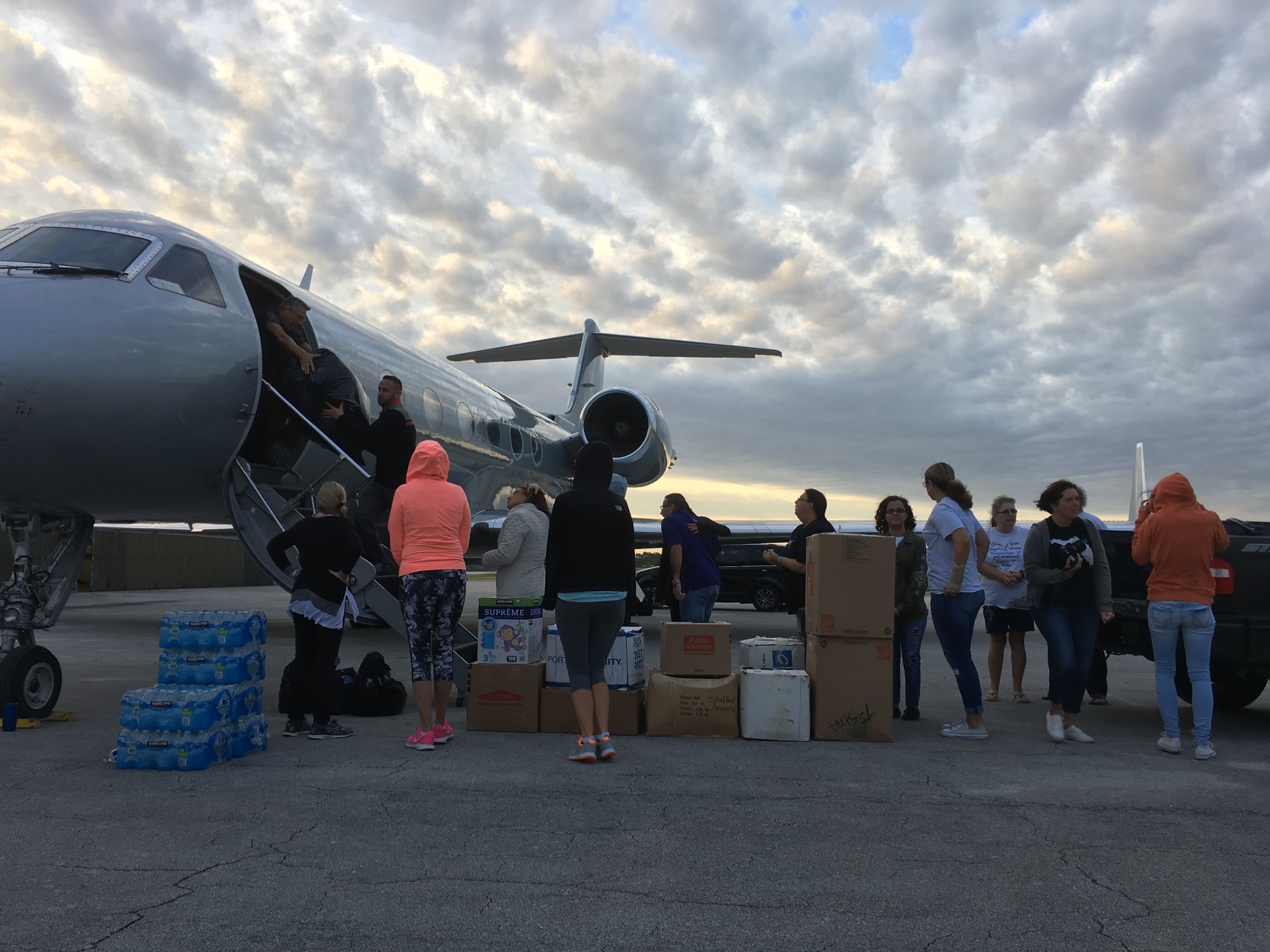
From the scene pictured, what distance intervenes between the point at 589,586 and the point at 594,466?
762mm

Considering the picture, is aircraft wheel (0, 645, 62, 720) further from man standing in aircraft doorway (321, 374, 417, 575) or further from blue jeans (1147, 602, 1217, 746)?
blue jeans (1147, 602, 1217, 746)

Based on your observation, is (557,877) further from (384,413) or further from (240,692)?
(384,413)

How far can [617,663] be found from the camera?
6.09m

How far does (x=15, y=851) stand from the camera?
10.9 feet

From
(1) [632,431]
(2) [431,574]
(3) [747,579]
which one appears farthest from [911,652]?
(3) [747,579]

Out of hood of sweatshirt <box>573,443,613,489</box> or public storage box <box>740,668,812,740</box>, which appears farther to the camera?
public storage box <box>740,668,812,740</box>

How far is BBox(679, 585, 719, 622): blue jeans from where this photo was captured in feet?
26.4

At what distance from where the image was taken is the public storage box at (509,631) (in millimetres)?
6160

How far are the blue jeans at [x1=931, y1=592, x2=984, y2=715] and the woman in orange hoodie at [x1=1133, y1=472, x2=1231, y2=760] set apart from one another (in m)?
1.08

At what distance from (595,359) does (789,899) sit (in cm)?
2008

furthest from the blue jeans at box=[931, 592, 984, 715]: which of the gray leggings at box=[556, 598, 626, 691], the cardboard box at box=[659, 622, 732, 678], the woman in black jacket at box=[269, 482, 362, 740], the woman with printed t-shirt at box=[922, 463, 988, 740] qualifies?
the woman in black jacket at box=[269, 482, 362, 740]

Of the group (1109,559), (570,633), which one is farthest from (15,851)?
(1109,559)

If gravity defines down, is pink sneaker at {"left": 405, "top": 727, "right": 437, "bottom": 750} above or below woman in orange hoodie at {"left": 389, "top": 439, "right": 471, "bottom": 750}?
below

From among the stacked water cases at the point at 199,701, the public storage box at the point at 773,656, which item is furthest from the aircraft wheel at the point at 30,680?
the public storage box at the point at 773,656
